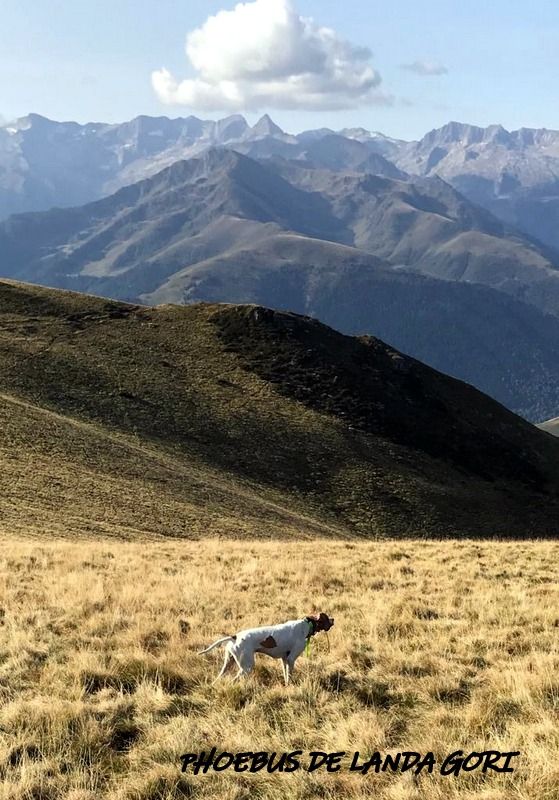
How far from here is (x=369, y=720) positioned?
8188 mm

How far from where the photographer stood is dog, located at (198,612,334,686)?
9.55m

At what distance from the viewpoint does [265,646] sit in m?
9.66

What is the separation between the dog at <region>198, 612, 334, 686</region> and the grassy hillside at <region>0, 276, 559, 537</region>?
64.8 ft

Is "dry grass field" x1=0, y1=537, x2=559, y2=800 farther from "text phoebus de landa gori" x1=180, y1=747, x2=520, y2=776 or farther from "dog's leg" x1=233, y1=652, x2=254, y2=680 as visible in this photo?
"dog's leg" x1=233, y1=652, x2=254, y2=680

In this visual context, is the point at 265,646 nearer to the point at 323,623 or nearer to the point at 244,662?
the point at 244,662

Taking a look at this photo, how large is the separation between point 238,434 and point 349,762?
2084 inches

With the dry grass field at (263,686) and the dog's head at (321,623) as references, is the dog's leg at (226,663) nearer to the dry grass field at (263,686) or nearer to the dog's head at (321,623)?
the dry grass field at (263,686)

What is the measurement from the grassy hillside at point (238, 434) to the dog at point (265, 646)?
19.8 metres

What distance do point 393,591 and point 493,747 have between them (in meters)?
8.97

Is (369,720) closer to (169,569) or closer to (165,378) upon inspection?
(169,569)

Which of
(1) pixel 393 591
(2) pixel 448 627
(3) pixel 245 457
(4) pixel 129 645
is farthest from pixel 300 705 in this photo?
(3) pixel 245 457

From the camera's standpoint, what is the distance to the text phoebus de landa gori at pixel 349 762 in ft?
23.4

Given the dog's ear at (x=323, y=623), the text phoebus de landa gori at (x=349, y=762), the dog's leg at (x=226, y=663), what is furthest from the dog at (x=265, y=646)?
the text phoebus de landa gori at (x=349, y=762)

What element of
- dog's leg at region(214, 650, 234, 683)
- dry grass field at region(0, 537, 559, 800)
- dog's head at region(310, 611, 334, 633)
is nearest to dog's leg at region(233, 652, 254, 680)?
dog's leg at region(214, 650, 234, 683)
